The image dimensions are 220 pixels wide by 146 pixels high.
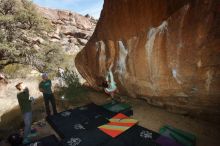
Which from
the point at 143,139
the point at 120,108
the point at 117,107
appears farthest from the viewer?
the point at 117,107

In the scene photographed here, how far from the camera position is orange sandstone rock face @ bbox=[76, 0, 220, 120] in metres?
3.79

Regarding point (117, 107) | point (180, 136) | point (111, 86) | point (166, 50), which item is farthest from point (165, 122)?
point (111, 86)

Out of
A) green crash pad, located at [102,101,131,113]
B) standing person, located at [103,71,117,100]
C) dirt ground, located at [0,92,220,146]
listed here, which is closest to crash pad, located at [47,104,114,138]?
green crash pad, located at [102,101,131,113]

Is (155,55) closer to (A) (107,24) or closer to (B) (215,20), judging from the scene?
(B) (215,20)

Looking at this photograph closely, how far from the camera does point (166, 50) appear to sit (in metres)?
4.54

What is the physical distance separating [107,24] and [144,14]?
181cm

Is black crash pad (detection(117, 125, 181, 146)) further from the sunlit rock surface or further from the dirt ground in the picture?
the sunlit rock surface

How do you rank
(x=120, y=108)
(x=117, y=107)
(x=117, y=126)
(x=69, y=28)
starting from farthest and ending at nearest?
(x=69, y=28) < (x=117, y=107) < (x=120, y=108) < (x=117, y=126)

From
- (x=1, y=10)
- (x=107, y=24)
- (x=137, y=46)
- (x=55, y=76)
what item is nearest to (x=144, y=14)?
(x=137, y=46)

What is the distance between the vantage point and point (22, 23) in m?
9.34

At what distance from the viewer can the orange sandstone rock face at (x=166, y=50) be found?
3.79 metres

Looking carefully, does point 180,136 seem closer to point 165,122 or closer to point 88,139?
point 165,122

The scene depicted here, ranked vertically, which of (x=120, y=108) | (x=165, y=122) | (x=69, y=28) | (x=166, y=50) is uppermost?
(x=69, y=28)

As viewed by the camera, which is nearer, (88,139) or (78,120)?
(88,139)
